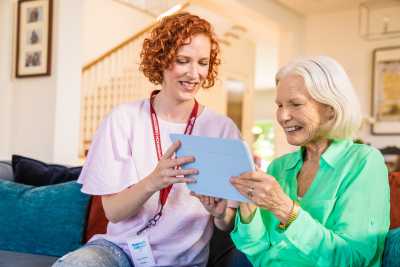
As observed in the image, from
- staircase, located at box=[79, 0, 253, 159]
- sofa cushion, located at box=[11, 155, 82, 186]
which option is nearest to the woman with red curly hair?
sofa cushion, located at box=[11, 155, 82, 186]

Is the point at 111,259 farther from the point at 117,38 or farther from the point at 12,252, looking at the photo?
the point at 117,38

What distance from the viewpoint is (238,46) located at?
27.9ft

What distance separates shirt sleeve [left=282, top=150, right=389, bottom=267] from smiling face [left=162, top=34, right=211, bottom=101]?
0.59 metres

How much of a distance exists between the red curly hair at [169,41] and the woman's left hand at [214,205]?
47 cm

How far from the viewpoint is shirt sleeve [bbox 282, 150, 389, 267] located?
4.00 ft

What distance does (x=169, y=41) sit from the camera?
158 centimetres

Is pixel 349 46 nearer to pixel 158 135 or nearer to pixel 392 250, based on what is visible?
pixel 158 135

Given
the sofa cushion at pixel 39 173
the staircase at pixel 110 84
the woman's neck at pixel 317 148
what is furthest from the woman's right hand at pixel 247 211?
the staircase at pixel 110 84

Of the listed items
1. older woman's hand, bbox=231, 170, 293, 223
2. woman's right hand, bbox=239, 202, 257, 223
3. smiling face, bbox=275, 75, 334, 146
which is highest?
smiling face, bbox=275, 75, 334, 146

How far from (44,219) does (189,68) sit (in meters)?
1.00

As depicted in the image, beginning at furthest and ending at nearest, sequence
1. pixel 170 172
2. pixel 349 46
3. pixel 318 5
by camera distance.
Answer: pixel 349 46, pixel 318 5, pixel 170 172

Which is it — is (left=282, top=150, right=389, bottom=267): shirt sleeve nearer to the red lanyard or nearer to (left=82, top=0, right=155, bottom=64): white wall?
the red lanyard

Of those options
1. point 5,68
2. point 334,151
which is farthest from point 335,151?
point 5,68

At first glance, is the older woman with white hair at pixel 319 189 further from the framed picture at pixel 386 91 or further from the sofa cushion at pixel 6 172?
the framed picture at pixel 386 91
